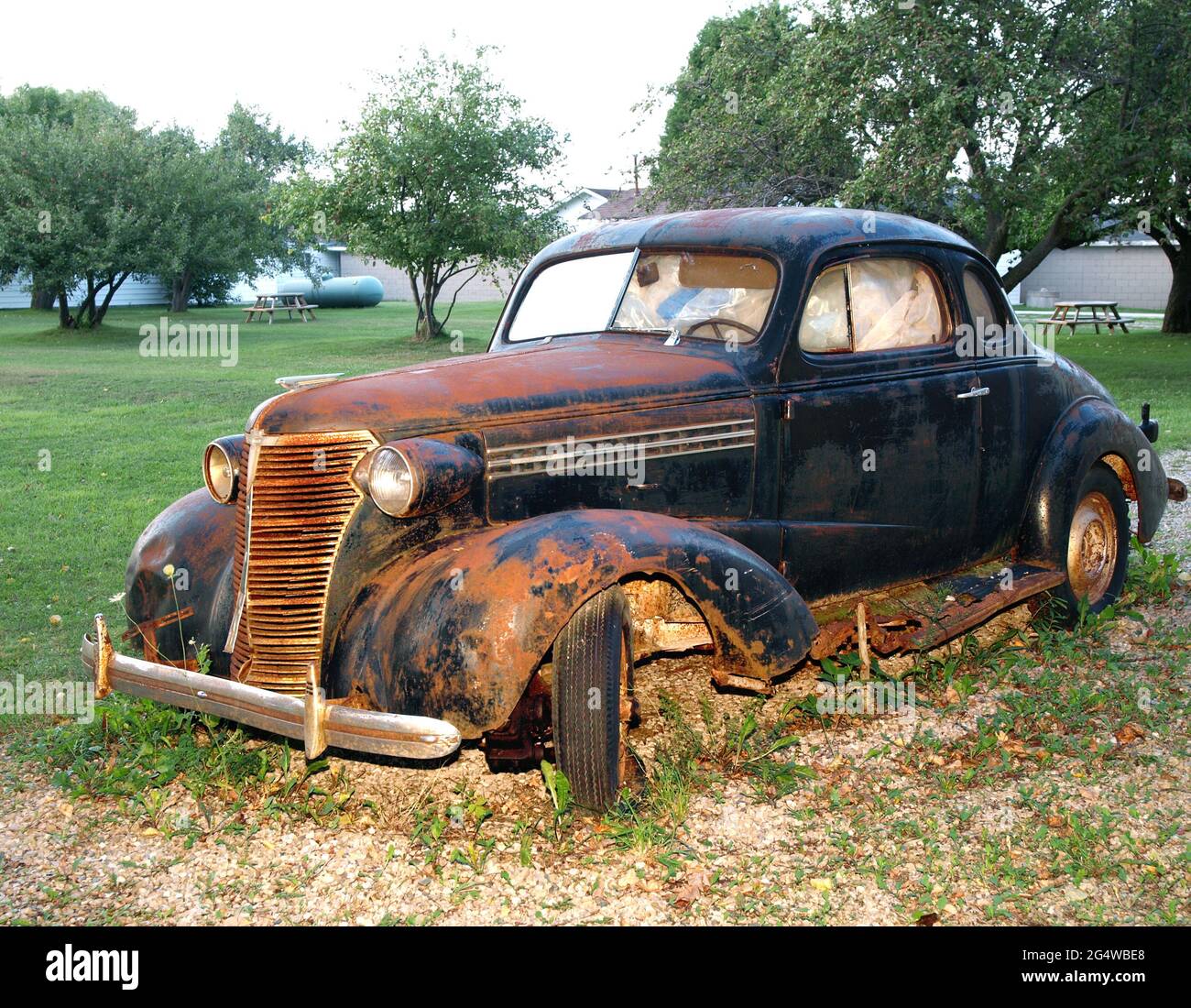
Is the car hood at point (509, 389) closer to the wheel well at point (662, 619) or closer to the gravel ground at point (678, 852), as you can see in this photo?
the wheel well at point (662, 619)

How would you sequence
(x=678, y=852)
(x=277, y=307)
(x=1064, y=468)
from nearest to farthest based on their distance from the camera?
1. (x=678, y=852)
2. (x=1064, y=468)
3. (x=277, y=307)

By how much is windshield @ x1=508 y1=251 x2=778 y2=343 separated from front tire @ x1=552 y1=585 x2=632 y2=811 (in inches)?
55.3

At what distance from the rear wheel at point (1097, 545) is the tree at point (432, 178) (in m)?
17.4

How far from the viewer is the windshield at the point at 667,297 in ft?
14.7

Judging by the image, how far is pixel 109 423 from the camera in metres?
12.6

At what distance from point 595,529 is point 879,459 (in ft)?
5.24

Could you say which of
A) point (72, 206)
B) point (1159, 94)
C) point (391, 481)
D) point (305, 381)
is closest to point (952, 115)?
point (1159, 94)

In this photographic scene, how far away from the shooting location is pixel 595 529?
11.4 ft

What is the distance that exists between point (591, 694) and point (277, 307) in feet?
109

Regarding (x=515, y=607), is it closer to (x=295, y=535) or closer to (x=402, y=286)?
(x=295, y=535)

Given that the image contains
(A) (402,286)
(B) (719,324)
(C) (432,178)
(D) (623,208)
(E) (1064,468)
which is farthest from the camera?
(A) (402,286)
